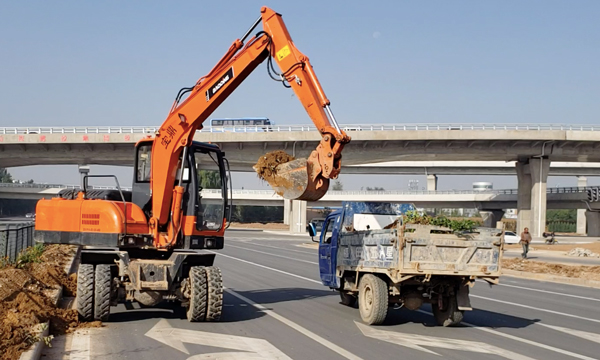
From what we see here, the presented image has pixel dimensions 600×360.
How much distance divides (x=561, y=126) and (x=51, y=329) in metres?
55.8

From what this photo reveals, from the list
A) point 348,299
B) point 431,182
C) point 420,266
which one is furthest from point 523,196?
point 420,266

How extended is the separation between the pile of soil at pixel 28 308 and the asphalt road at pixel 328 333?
0.47 m

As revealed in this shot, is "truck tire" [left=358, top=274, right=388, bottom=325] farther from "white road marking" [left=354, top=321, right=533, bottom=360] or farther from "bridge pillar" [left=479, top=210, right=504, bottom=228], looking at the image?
"bridge pillar" [left=479, top=210, right=504, bottom=228]

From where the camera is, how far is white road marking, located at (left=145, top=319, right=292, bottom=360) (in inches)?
371

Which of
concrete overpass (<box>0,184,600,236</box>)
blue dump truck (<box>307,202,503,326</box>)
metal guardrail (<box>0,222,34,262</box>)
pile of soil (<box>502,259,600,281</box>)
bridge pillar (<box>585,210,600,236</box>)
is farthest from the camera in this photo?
concrete overpass (<box>0,184,600,236</box>)

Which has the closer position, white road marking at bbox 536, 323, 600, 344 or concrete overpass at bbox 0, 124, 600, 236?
white road marking at bbox 536, 323, 600, 344

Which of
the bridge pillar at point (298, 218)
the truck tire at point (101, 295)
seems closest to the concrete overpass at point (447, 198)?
the bridge pillar at point (298, 218)

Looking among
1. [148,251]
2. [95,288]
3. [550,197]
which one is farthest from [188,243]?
[550,197]

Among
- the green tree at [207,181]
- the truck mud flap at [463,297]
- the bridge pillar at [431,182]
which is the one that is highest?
the bridge pillar at [431,182]

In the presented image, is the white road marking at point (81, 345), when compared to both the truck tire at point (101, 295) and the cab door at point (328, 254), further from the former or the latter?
the cab door at point (328, 254)

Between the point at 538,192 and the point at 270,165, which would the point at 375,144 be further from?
the point at 270,165

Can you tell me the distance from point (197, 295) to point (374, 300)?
3.16 metres

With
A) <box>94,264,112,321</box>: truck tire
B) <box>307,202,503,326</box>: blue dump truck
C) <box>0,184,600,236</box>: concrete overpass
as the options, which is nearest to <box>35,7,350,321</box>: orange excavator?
<box>94,264,112,321</box>: truck tire

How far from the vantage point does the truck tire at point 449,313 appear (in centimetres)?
1227
